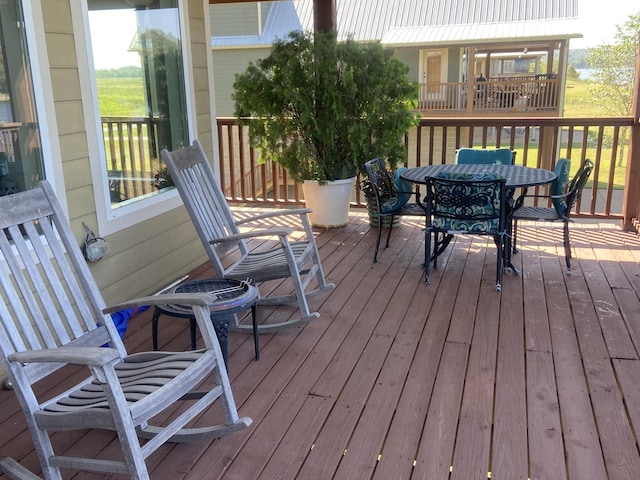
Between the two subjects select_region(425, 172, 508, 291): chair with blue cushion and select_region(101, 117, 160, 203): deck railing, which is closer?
select_region(101, 117, 160, 203): deck railing

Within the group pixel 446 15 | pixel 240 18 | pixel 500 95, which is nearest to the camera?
pixel 500 95

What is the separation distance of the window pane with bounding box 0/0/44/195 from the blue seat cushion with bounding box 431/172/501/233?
2.32 meters

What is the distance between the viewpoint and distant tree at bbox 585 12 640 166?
42.2 feet

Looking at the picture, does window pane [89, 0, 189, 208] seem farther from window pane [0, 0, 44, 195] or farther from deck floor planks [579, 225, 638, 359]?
deck floor planks [579, 225, 638, 359]

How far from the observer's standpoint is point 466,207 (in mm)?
3664

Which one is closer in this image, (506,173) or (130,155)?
(130,155)

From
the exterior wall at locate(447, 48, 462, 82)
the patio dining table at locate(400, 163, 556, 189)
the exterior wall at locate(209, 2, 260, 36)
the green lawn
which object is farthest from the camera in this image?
the exterior wall at locate(447, 48, 462, 82)

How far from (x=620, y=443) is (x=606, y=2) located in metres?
18.5

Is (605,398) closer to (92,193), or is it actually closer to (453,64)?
(92,193)

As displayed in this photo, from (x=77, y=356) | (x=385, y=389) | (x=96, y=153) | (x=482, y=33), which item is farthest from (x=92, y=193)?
(x=482, y=33)

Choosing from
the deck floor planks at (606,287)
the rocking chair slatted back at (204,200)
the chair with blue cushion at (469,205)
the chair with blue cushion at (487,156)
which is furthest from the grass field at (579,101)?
the rocking chair slatted back at (204,200)

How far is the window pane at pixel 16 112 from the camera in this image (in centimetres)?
261

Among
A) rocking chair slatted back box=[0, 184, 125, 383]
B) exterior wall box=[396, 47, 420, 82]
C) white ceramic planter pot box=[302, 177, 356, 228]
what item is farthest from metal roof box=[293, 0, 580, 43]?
rocking chair slatted back box=[0, 184, 125, 383]

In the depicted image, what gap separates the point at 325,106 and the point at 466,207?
1819mm
